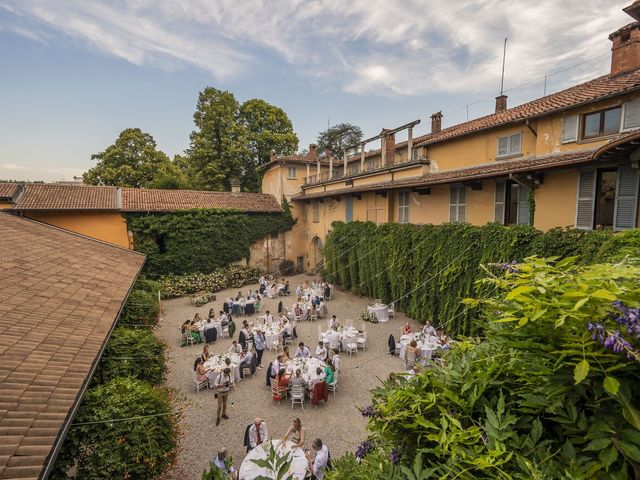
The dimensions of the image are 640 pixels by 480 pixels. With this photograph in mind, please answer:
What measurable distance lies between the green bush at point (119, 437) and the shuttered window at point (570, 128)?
49.7ft

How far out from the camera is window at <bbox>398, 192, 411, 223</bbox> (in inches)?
697

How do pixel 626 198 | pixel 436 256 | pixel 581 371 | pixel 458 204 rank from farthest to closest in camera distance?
1. pixel 458 204
2. pixel 436 256
3. pixel 626 198
4. pixel 581 371

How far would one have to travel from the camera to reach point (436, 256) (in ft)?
45.2

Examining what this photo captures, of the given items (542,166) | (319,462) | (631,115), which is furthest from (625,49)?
(319,462)

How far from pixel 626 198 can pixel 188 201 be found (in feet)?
84.2

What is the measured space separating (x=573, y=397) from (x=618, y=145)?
836cm

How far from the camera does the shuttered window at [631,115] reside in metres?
9.66

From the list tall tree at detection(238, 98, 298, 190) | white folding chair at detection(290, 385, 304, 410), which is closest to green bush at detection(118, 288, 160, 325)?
white folding chair at detection(290, 385, 304, 410)

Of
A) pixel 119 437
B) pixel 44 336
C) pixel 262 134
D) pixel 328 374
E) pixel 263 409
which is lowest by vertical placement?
pixel 263 409

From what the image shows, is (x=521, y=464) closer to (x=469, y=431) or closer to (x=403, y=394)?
(x=469, y=431)

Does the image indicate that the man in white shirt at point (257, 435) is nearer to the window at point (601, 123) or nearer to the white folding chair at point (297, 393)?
the white folding chair at point (297, 393)

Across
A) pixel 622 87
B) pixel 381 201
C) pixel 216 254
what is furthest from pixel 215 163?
pixel 622 87

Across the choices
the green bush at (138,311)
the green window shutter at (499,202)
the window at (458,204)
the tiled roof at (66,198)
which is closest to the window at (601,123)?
the green window shutter at (499,202)

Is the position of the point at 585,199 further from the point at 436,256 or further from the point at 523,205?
the point at 436,256
